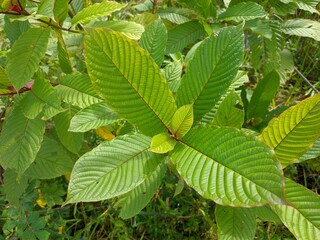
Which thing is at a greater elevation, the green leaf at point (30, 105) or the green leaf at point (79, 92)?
the green leaf at point (79, 92)

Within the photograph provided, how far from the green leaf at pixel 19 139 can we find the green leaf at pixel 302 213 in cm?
81

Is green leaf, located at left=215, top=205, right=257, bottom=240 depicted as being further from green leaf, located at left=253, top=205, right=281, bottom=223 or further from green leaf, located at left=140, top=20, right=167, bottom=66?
green leaf, located at left=140, top=20, right=167, bottom=66

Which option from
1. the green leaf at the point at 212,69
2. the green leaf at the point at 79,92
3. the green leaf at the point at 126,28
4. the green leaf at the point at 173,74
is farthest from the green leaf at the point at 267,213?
the green leaf at the point at 126,28

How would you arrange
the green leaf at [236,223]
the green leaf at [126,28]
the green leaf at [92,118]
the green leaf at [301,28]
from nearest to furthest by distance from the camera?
the green leaf at [236,223]
the green leaf at [92,118]
the green leaf at [126,28]
the green leaf at [301,28]

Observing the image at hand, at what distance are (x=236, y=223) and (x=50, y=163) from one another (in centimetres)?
79

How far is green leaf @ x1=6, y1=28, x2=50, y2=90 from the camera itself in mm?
1325

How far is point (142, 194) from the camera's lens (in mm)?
1304

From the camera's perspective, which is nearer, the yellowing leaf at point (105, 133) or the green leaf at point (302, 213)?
the green leaf at point (302, 213)

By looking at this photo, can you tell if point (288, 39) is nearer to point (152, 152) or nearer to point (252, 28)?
point (252, 28)

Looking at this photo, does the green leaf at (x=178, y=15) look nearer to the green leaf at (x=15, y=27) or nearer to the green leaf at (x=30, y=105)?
the green leaf at (x=15, y=27)

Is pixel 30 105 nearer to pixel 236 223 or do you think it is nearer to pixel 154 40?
pixel 154 40

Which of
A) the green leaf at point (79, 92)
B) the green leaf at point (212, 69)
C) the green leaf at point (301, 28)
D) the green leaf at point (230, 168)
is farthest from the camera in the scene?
the green leaf at point (301, 28)

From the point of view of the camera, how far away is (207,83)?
3.33ft

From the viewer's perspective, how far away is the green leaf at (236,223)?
3.78ft
